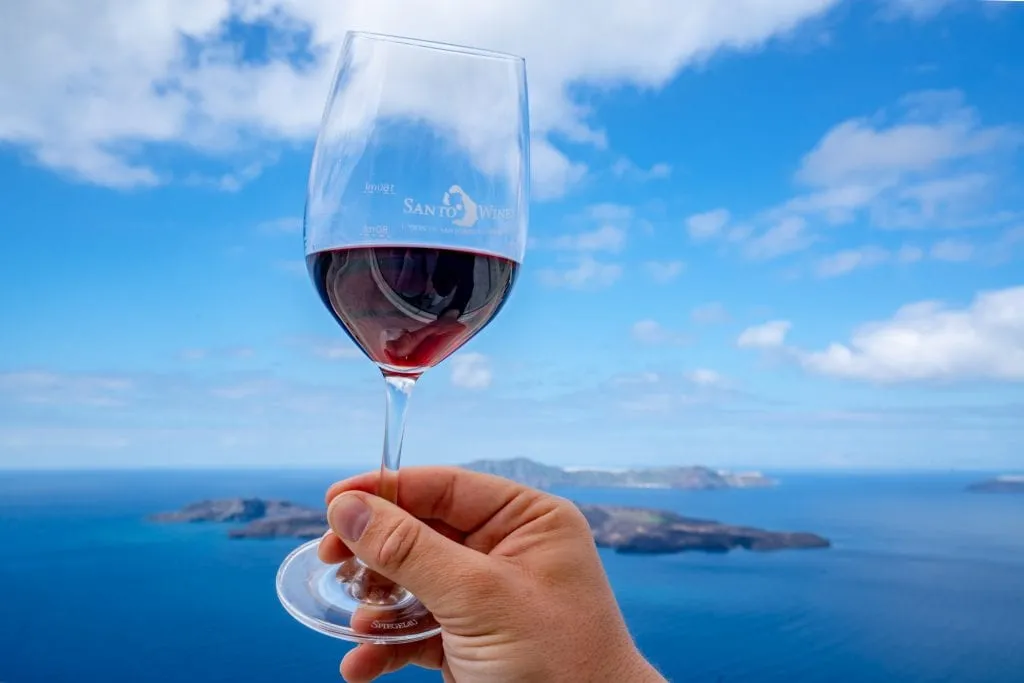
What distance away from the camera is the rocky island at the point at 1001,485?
5672mm

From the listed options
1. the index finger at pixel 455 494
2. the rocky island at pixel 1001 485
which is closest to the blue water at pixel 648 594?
the rocky island at pixel 1001 485

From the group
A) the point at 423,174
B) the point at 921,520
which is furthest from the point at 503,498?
the point at 921,520

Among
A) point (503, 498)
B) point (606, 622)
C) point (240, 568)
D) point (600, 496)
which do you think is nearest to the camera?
point (606, 622)

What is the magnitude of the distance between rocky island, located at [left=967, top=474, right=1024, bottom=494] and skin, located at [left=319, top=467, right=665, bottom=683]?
19.1 feet

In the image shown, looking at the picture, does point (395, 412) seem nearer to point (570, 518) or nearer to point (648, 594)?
point (570, 518)

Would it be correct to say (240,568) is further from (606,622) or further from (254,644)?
(606,622)

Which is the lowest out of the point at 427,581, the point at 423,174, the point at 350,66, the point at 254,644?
the point at 254,644

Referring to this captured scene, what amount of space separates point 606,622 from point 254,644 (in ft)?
13.4

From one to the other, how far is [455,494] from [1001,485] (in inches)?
230

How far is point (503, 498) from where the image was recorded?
104cm

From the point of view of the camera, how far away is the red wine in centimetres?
74

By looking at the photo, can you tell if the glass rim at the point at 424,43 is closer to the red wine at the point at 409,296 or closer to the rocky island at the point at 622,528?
the red wine at the point at 409,296

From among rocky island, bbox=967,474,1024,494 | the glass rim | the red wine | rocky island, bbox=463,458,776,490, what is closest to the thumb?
the red wine

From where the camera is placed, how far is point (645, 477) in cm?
545
